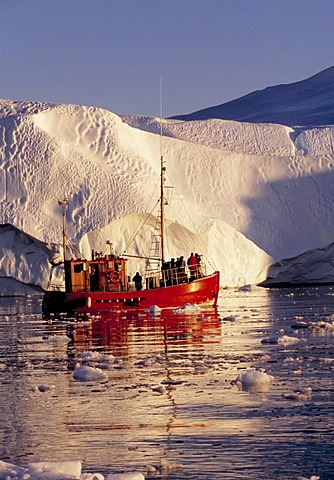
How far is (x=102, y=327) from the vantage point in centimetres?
1698

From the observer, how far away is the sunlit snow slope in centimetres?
3250

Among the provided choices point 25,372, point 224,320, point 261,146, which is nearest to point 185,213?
point 261,146

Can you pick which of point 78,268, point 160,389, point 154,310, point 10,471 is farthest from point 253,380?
point 78,268

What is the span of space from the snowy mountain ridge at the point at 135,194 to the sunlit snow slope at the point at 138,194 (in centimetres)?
3

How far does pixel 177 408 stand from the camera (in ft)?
24.6

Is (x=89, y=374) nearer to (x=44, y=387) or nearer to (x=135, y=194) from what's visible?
(x=44, y=387)

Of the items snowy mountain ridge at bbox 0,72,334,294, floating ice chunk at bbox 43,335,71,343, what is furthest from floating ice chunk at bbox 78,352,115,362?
snowy mountain ridge at bbox 0,72,334,294

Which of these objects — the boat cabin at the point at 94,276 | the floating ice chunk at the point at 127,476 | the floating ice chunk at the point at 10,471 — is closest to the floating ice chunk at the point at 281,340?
the floating ice chunk at the point at 10,471

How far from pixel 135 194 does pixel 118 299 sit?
11482 mm

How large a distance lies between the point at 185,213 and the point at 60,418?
1078 inches

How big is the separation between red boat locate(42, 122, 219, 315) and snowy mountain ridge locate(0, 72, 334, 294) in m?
7.89

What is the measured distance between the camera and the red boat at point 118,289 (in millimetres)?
22281

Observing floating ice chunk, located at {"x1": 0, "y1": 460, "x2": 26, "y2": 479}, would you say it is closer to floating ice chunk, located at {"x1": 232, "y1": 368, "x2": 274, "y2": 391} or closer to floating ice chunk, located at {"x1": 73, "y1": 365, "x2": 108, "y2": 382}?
floating ice chunk, located at {"x1": 232, "y1": 368, "x2": 274, "y2": 391}

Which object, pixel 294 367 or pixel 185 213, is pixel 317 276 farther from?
pixel 294 367
